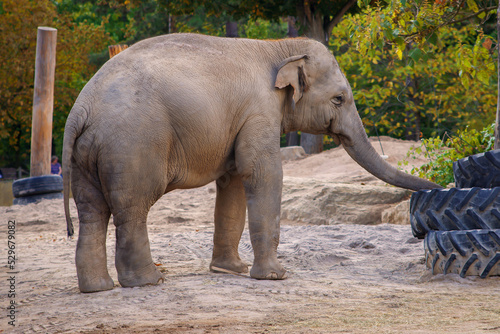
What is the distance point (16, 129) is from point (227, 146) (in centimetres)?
2153

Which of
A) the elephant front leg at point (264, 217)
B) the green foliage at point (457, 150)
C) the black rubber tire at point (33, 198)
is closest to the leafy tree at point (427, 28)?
the green foliage at point (457, 150)

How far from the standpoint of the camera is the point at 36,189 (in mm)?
11531

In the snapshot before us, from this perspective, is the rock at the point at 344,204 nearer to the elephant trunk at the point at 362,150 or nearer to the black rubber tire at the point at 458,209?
the elephant trunk at the point at 362,150

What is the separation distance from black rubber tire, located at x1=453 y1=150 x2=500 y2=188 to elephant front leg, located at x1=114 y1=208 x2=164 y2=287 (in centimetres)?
266

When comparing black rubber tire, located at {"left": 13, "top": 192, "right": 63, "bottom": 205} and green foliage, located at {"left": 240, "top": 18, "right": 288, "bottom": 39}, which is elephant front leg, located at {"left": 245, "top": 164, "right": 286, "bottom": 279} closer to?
black rubber tire, located at {"left": 13, "top": 192, "right": 63, "bottom": 205}

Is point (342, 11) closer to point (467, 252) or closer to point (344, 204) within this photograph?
point (344, 204)

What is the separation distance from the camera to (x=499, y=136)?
18.0 ft

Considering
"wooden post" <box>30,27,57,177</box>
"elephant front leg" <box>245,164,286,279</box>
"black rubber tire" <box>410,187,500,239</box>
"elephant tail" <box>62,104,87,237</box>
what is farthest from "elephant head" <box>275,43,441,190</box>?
"wooden post" <box>30,27,57,177</box>

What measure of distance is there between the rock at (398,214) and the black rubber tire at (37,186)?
650cm

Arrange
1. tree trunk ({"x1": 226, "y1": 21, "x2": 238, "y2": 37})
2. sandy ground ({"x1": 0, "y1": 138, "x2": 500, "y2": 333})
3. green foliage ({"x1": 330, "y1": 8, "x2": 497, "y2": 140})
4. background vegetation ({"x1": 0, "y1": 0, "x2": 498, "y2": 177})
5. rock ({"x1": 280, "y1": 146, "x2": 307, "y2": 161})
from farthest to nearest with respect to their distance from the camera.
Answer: tree trunk ({"x1": 226, "y1": 21, "x2": 238, "y2": 37}) → green foliage ({"x1": 330, "y1": 8, "x2": 497, "y2": 140}) → rock ({"x1": 280, "y1": 146, "x2": 307, "y2": 161}) → background vegetation ({"x1": 0, "y1": 0, "x2": 498, "y2": 177}) → sandy ground ({"x1": 0, "y1": 138, "x2": 500, "y2": 333})

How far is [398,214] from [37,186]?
6942 mm

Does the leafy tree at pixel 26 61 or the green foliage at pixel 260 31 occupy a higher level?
the green foliage at pixel 260 31

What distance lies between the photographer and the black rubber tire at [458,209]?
4457 millimetres

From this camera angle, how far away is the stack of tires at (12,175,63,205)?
11.5 meters
